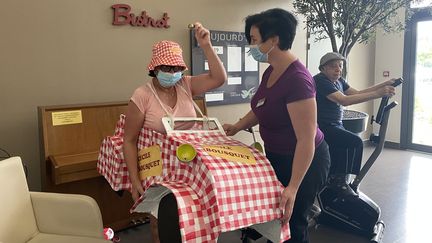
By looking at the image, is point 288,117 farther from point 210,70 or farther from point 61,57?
point 61,57

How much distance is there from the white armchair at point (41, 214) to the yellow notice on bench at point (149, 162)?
1.30 ft

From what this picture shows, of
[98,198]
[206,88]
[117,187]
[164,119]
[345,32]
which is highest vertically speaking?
[345,32]

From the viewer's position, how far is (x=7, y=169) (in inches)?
74.6

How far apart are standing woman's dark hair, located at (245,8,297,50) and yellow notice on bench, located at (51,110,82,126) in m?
1.76

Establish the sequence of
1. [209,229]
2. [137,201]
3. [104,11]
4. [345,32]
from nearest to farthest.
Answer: [209,229], [137,201], [104,11], [345,32]

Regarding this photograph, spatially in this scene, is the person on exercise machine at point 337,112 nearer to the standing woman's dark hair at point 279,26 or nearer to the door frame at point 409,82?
the standing woman's dark hair at point 279,26

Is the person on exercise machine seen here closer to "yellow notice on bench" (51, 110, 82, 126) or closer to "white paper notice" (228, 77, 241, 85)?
"white paper notice" (228, 77, 241, 85)

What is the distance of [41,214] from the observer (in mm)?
1989

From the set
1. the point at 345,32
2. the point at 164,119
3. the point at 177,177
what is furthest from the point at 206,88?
the point at 345,32

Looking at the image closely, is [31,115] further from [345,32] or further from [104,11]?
[345,32]

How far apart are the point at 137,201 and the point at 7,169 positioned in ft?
2.52

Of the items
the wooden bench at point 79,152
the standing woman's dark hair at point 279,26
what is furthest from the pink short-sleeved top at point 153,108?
the wooden bench at point 79,152

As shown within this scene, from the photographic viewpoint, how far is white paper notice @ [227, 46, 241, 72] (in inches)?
160

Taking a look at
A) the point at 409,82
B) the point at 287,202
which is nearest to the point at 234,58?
the point at 287,202
